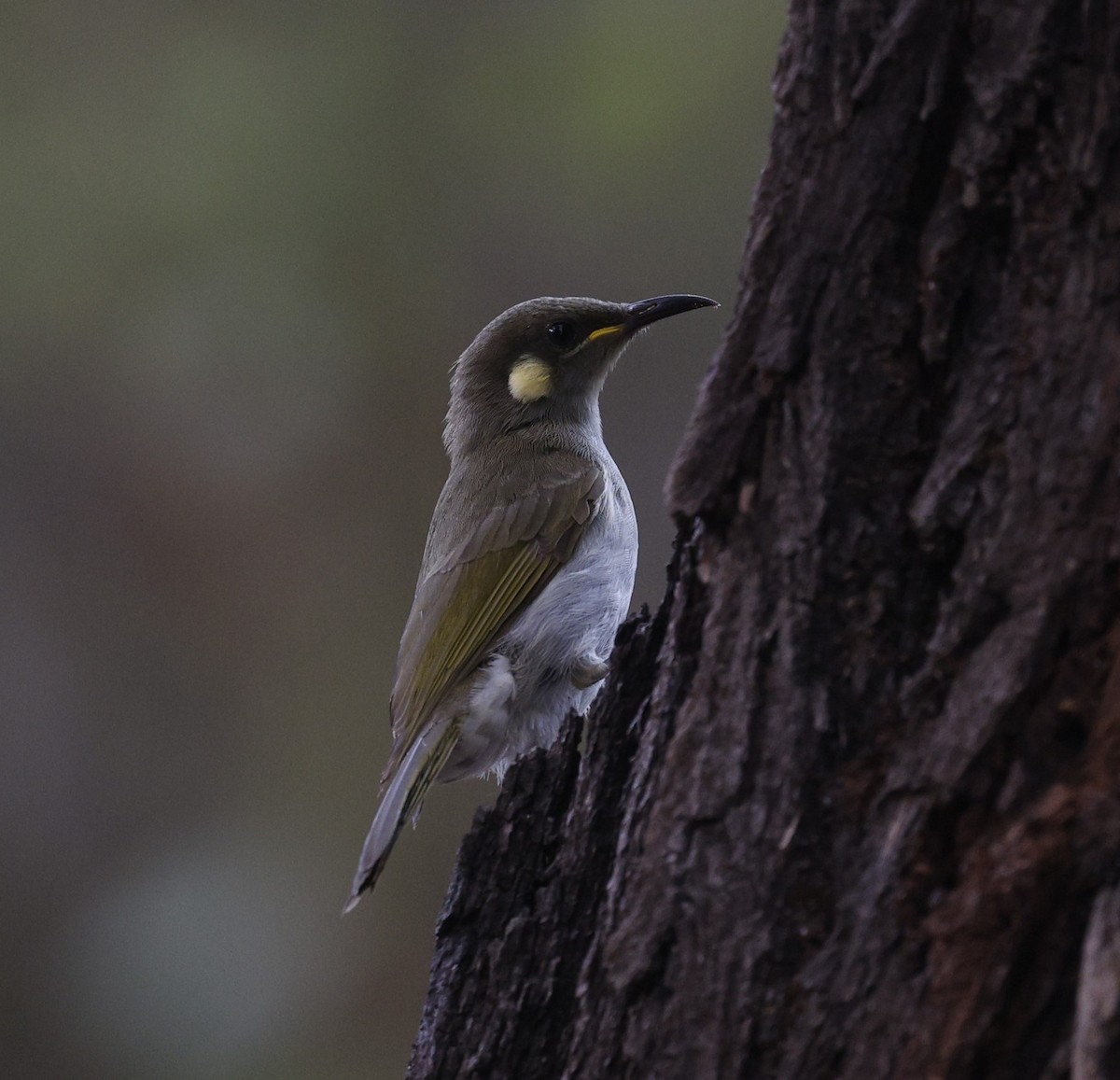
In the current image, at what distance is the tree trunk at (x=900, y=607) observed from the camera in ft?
6.11

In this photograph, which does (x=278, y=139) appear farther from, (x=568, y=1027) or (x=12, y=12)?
(x=568, y=1027)

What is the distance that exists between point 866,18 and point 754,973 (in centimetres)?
134

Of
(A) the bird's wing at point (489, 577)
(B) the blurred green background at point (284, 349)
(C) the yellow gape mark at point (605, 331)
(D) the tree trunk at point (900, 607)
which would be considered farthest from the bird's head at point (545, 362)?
(D) the tree trunk at point (900, 607)

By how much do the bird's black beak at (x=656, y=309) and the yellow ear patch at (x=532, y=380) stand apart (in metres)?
0.34

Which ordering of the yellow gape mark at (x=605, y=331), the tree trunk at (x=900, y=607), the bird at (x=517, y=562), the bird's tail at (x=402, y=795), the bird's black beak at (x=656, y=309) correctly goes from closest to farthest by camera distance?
1. the tree trunk at (x=900, y=607)
2. the bird's tail at (x=402, y=795)
3. the bird at (x=517, y=562)
4. the bird's black beak at (x=656, y=309)
5. the yellow gape mark at (x=605, y=331)

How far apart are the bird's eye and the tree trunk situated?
11.2 feet

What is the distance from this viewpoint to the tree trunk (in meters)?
1.86

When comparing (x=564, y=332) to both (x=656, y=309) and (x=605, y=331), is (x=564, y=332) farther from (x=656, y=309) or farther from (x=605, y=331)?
(x=656, y=309)

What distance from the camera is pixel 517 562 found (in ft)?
16.3

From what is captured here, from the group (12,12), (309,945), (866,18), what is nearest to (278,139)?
(12,12)

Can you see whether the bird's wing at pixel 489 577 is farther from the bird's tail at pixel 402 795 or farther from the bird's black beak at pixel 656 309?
the bird's black beak at pixel 656 309

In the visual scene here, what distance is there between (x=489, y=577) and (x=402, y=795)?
3.36 ft

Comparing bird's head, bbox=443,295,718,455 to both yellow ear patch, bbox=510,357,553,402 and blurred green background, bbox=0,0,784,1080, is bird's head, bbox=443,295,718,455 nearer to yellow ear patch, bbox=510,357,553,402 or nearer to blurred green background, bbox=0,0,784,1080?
yellow ear patch, bbox=510,357,553,402

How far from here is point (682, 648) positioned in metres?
2.34
